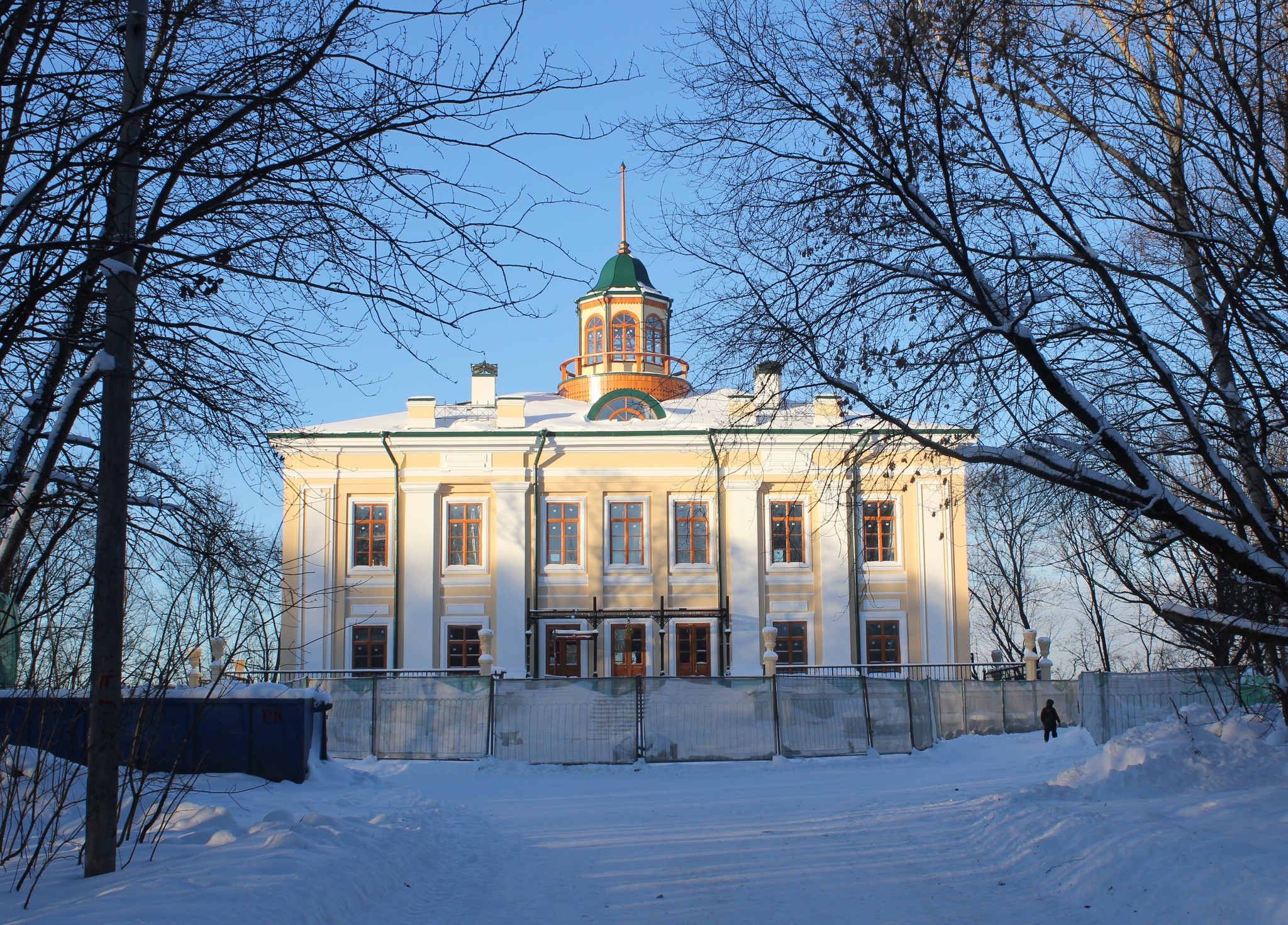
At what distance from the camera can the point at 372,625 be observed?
32.8 m

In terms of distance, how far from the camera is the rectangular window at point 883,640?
33.2 m

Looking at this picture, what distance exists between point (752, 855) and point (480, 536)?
23653 millimetres

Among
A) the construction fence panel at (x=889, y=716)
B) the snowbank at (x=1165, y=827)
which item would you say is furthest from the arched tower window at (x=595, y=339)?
the snowbank at (x=1165, y=827)

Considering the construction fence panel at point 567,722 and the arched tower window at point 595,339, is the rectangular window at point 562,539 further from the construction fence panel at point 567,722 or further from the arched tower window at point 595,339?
the construction fence panel at point 567,722

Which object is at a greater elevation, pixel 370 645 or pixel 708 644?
pixel 370 645

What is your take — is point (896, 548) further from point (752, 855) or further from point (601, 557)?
point (752, 855)

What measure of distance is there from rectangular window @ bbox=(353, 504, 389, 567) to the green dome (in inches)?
467

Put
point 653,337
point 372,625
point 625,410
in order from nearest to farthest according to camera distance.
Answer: point 372,625 → point 625,410 → point 653,337

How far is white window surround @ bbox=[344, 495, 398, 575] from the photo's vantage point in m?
32.9

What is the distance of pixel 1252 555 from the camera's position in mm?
9344

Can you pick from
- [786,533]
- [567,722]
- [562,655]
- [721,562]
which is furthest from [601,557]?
[567,722]

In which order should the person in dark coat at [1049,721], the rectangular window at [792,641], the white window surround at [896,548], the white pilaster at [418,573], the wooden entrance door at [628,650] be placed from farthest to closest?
the white window surround at [896,548]
the rectangular window at [792,641]
the wooden entrance door at [628,650]
the white pilaster at [418,573]
the person in dark coat at [1049,721]

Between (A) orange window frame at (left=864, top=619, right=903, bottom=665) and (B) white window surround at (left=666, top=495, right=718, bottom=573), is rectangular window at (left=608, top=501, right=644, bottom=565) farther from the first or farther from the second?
(A) orange window frame at (left=864, top=619, right=903, bottom=665)

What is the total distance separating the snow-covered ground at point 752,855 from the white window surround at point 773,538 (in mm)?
17565
